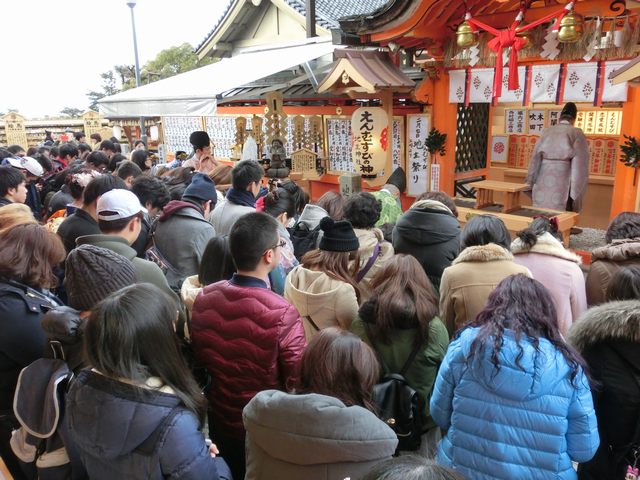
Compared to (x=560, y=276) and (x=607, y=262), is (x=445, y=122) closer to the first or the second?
(x=607, y=262)

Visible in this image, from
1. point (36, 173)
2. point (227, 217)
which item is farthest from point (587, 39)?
point (36, 173)

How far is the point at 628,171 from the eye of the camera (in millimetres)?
7227

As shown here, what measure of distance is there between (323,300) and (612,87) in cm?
622

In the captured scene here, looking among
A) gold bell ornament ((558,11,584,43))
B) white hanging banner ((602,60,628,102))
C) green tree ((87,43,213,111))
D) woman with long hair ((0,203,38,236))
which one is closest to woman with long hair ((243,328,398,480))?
woman with long hair ((0,203,38,236))

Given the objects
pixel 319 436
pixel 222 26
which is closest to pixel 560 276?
pixel 319 436

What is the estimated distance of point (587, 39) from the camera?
6.93 m

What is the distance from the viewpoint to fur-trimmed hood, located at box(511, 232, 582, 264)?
344 cm

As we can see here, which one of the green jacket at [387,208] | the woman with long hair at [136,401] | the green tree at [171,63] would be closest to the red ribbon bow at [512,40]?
the green jacket at [387,208]

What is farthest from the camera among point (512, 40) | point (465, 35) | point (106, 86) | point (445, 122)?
point (106, 86)

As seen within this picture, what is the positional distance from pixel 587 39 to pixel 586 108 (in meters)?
4.56

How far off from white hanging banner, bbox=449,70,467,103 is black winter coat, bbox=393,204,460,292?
5.49 metres

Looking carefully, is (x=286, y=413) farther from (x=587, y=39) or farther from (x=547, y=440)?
(x=587, y=39)

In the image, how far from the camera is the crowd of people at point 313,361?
1.77 m

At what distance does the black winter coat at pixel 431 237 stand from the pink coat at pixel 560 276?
572mm
